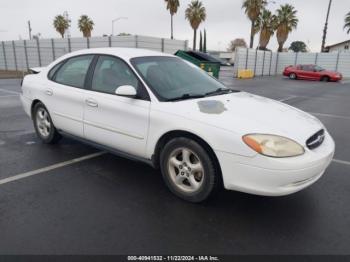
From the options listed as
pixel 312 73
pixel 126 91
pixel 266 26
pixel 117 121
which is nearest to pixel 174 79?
pixel 126 91

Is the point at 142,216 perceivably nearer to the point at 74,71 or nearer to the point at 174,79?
the point at 174,79

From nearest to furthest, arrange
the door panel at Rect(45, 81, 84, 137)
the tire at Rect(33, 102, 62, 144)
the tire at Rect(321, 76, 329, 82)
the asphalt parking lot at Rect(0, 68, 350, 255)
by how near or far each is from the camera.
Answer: the asphalt parking lot at Rect(0, 68, 350, 255) → the door panel at Rect(45, 81, 84, 137) → the tire at Rect(33, 102, 62, 144) → the tire at Rect(321, 76, 329, 82)

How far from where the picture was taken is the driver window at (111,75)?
3.66 m

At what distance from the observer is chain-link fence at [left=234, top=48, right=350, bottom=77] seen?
29312mm

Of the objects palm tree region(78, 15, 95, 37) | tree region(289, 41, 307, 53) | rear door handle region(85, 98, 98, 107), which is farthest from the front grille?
tree region(289, 41, 307, 53)

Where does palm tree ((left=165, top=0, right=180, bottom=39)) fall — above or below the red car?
above

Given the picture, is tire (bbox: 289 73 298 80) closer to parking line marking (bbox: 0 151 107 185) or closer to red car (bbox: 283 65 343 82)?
red car (bbox: 283 65 343 82)

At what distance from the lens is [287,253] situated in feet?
7.98

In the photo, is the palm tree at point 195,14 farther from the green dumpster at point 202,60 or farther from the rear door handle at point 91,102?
the rear door handle at point 91,102

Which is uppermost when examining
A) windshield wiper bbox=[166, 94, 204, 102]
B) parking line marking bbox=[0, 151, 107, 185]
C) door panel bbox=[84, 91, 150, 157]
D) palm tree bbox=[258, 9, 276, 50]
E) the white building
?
palm tree bbox=[258, 9, 276, 50]

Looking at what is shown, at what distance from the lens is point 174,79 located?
12.5ft

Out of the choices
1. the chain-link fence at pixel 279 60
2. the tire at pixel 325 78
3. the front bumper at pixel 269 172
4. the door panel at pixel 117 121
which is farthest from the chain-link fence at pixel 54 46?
the front bumper at pixel 269 172

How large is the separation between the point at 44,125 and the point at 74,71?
46.8 inches

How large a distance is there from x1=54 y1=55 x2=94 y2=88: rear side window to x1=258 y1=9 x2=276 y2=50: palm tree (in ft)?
127
